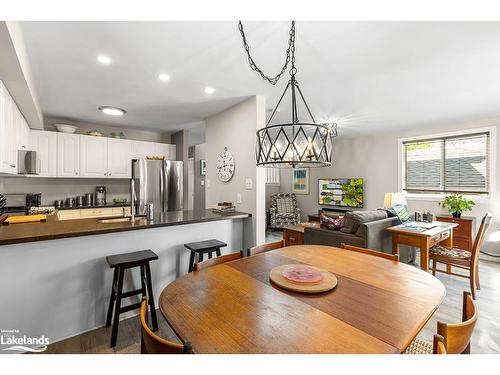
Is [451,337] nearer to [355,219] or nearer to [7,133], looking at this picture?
[355,219]

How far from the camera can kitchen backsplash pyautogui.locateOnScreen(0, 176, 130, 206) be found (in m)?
4.03

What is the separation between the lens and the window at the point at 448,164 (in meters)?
4.38

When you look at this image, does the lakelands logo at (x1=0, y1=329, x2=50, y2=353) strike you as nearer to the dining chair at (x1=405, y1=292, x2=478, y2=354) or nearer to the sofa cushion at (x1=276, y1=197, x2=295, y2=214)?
the dining chair at (x1=405, y1=292, x2=478, y2=354)

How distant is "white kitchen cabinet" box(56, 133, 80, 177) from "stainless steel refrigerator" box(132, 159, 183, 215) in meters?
0.94

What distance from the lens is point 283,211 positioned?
6.76 meters

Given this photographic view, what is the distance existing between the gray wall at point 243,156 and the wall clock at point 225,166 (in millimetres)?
65

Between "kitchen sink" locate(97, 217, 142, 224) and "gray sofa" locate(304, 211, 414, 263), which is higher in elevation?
"kitchen sink" locate(97, 217, 142, 224)

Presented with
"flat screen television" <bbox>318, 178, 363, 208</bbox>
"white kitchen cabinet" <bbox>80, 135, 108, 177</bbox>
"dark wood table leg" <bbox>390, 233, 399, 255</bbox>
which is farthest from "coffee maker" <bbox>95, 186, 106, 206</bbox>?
"flat screen television" <bbox>318, 178, 363, 208</bbox>

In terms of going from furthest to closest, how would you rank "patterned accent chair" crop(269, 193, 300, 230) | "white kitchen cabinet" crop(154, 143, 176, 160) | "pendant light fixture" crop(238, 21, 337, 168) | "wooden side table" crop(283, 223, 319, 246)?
"patterned accent chair" crop(269, 193, 300, 230) < "white kitchen cabinet" crop(154, 143, 176, 160) < "wooden side table" crop(283, 223, 319, 246) < "pendant light fixture" crop(238, 21, 337, 168)

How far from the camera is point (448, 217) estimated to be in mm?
4367

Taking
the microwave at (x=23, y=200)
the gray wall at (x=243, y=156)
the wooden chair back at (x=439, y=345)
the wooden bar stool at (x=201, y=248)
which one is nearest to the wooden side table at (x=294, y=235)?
the gray wall at (x=243, y=156)
